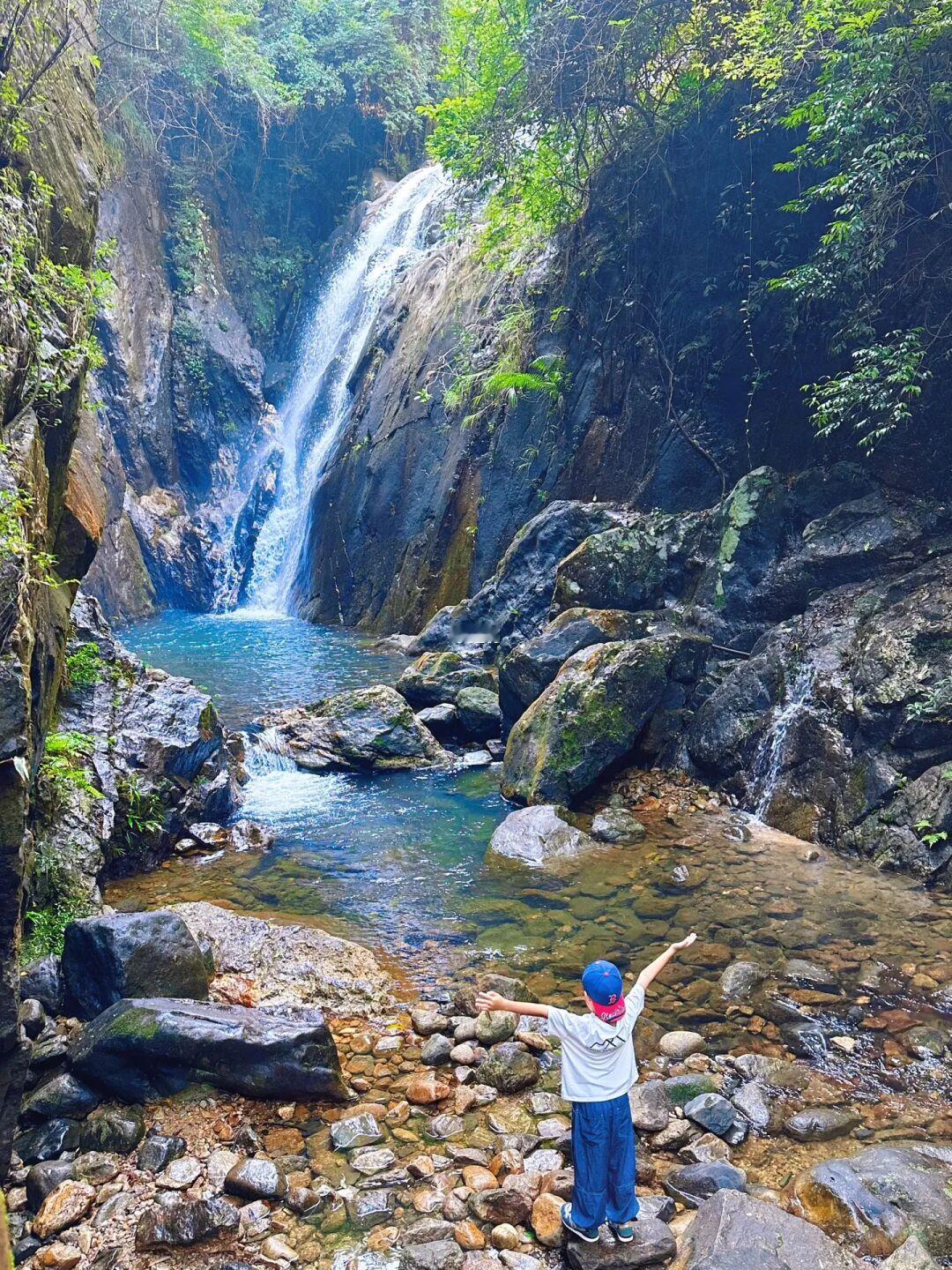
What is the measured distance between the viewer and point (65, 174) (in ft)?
21.3

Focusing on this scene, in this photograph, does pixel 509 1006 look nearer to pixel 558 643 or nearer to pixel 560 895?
pixel 560 895

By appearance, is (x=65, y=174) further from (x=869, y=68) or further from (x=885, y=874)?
(x=885, y=874)

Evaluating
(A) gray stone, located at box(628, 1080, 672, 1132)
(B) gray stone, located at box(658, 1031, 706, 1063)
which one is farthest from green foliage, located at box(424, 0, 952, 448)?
(A) gray stone, located at box(628, 1080, 672, 1132)

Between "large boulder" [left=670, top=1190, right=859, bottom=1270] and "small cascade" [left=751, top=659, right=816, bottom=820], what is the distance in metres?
5.38

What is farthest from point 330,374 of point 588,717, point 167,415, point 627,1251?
point 627,1251

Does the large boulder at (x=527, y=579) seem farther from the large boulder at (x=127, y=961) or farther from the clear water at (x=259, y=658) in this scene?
the large boulder at (x=127, y=961)

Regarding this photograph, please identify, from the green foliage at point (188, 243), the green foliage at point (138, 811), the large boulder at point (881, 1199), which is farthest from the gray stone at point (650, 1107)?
the green foliage at point (188, 243)

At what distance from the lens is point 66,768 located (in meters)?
6.35

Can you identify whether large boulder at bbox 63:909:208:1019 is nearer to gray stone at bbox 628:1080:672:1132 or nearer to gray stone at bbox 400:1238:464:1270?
gray stone at bbox 400:1238:464:1270

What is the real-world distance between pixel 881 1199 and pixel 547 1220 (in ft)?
4.33

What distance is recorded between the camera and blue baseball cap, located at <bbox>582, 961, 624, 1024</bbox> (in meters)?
3.01

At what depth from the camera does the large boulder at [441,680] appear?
11.8 m

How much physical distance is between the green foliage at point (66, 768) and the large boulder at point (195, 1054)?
7.98 feet

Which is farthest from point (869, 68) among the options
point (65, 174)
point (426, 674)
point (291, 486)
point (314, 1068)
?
point (291, 486)
